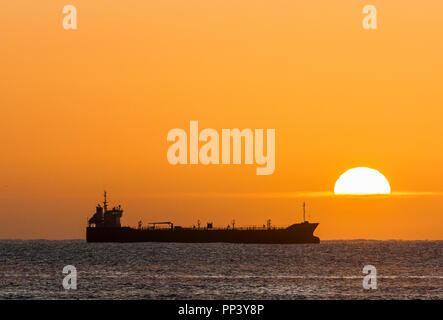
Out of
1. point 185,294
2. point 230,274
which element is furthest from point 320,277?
point 185,294

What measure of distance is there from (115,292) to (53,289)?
5.11 metres

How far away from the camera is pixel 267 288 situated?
58.6 meters

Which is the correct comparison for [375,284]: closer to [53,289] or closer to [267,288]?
[267,288]

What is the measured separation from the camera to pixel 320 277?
72250 mm
